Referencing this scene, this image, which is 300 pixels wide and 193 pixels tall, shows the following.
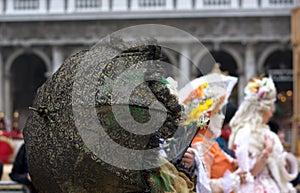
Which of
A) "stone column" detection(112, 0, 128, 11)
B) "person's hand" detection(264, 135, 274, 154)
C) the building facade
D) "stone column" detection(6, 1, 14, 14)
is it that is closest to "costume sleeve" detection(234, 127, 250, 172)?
"person's hand" detection(264, 135, 274, 154)

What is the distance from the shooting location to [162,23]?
25219 millimetres

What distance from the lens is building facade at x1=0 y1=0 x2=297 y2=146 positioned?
24.9 m

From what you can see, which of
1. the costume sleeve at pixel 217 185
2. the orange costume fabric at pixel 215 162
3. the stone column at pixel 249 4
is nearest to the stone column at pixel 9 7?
the stone column at pixel 249 4

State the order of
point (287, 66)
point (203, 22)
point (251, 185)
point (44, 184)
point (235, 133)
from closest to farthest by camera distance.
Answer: point (44, 184) → point (251, 185) → point (235, 133) → point (203, 22) → point (287, 66)

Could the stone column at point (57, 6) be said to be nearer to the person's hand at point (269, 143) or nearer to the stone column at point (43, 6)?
the stone column at point (43, 6)

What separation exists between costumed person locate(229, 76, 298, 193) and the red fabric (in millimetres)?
4129

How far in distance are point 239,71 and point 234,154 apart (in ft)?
68.3

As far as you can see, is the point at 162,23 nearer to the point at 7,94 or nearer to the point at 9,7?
the point at 9,7

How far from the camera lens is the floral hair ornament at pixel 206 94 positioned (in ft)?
12.0

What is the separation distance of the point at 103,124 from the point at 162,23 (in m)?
23.3

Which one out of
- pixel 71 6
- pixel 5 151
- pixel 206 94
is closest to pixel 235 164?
pixel 206 94

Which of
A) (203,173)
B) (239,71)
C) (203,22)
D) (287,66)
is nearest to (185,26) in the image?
(203,22)

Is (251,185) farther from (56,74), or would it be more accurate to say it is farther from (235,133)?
(56,74)

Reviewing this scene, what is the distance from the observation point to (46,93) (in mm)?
2273
